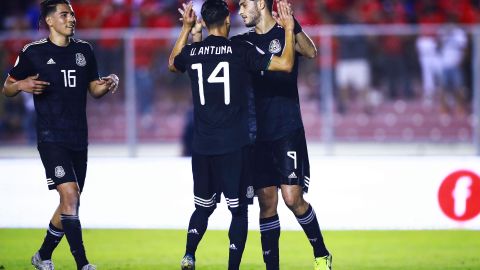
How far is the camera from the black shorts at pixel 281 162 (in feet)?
28.2

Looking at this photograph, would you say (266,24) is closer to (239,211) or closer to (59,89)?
(239,211)

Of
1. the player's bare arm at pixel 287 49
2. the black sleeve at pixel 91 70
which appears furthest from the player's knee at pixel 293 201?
the black sleeve at pixel 91 70

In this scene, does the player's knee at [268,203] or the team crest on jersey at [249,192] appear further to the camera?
the player's knee at [268,203]

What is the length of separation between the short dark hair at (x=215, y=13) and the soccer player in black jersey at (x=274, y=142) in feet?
1.14

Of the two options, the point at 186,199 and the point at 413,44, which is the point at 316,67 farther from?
the point at 186,199

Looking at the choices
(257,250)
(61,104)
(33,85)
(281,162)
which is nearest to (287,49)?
(281,162)

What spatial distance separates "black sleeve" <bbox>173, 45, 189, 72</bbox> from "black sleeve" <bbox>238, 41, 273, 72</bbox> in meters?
0.43

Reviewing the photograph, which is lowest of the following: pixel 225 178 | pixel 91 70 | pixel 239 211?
pixel 239 211

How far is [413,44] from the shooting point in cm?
1512

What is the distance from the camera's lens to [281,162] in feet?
28.3

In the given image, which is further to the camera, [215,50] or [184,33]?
[184,33]

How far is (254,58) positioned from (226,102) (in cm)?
38

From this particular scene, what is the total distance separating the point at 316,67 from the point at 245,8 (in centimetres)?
649

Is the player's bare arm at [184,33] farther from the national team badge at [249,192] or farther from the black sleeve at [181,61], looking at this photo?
the national team badge at [249,192]
